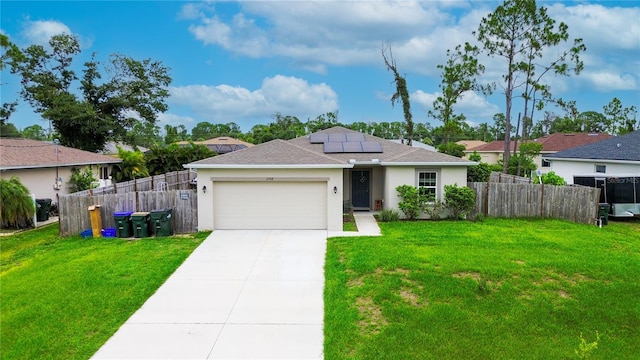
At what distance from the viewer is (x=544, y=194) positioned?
1554cm

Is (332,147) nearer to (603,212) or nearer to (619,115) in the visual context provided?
(603,212)

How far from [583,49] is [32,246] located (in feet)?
96.6

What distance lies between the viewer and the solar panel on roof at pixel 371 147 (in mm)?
17789

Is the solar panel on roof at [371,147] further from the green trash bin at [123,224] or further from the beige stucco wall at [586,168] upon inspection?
the beige stucco wall at [586,168]

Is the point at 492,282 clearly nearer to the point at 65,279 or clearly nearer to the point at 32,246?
the point at 65,279

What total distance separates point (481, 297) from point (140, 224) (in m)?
10.3

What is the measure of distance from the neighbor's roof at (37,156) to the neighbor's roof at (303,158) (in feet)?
27.5

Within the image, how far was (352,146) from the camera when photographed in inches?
724

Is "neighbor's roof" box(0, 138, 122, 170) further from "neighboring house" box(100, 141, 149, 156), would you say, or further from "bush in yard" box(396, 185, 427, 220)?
"bush in yard" box(396, 185, 427, 220)

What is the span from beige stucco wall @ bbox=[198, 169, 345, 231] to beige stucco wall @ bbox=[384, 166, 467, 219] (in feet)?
9.55

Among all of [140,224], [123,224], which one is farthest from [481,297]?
[123,224]

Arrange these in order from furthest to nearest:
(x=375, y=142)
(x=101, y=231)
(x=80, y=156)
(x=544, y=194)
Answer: (x=80, y=156) < (x=375, y=142) < (x=544, y=194) < (x=101, y=231)

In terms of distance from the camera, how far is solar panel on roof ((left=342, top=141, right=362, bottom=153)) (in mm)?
17891

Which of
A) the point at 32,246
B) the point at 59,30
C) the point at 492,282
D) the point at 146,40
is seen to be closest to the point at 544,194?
the point at 492,282
